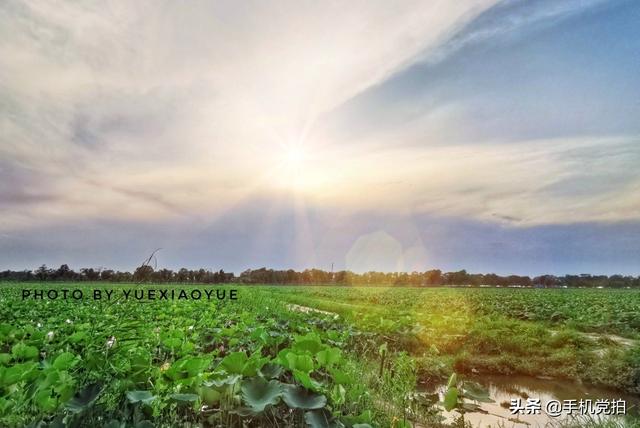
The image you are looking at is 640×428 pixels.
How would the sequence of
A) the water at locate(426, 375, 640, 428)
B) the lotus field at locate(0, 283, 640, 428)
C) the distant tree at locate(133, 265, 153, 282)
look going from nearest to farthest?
the lotus field at locate(0, 283, 640, 428), the distant tree at locate(133, 265, 153, 282), the water at locate(426, 375, 640, 428)

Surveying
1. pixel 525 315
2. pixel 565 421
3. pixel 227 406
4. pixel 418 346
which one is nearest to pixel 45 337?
pixel 227 406

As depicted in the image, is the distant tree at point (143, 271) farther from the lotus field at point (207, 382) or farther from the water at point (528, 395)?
the water at point (528, 395)

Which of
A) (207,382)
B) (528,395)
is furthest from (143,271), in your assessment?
(528,395)

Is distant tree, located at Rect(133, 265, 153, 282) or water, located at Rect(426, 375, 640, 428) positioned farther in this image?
water, located at Rect(426, 375, 640, 428)

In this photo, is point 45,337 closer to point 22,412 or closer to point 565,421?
A: point 22,412

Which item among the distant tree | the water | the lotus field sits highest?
the distant tree

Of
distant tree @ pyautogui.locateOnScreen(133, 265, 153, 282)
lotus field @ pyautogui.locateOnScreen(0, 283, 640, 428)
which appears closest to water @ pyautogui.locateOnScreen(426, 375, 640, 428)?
lotus field @ pyautogui.locateOnScreen(0, 283, 640, 428)

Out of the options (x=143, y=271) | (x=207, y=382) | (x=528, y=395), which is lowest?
(x=528, y=395)

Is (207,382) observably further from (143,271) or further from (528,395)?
(528,395)

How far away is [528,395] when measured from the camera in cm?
762

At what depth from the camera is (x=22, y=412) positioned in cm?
238

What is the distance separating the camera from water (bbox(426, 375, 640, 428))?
572 centimetres

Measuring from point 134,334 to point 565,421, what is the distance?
4740mm

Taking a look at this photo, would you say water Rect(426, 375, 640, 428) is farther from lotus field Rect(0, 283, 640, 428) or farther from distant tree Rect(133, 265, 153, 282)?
distant tree Rect(133, 265, 153, 282)
